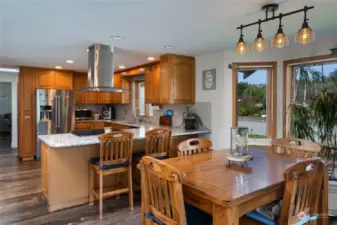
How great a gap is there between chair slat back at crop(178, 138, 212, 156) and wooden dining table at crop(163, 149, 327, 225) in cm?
16

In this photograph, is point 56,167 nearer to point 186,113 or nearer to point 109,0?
point 109,0

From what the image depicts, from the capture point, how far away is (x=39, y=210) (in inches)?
110

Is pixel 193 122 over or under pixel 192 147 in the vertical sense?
over

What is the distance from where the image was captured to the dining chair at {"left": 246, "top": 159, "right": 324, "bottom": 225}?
141 cm

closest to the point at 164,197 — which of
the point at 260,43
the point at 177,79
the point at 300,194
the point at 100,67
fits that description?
the point at 300,194

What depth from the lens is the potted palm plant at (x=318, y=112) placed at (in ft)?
8.63

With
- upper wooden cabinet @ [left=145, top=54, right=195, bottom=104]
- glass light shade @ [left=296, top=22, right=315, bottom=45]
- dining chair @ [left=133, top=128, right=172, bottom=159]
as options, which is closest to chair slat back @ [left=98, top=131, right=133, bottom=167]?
dining chair @ [left=133, top=128, right=172, bottom=159]

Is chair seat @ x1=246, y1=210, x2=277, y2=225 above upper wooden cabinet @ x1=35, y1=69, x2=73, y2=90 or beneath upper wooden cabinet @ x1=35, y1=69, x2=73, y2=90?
beneath

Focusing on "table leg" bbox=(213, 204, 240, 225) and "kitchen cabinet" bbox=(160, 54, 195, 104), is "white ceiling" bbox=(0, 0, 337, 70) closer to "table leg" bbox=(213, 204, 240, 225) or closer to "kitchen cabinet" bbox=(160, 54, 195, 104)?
"kitchen cabinet" bbox=(160, 54, 195, 104)

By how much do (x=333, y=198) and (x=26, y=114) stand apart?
5905 mm

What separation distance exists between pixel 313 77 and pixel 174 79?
2072 millimetres

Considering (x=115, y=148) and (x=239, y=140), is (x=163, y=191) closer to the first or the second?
(x=239, y=140)

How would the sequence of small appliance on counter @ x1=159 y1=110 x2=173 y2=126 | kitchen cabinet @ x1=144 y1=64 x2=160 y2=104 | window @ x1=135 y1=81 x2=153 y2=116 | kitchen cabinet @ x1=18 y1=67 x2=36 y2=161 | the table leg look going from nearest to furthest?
1. the table leg
2. kitchen cabinet @ x1=144 y1=64 x2=160 y2=104
3. small appliance on counter @ x1=159 y1=110 x2=173 y2=126
4. kitchen cabinet @ x1=18 y1=67 x2=36 y2=161
5. window @ x1=135 y1=81 x2=153 y2=116

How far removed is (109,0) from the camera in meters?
1.90
